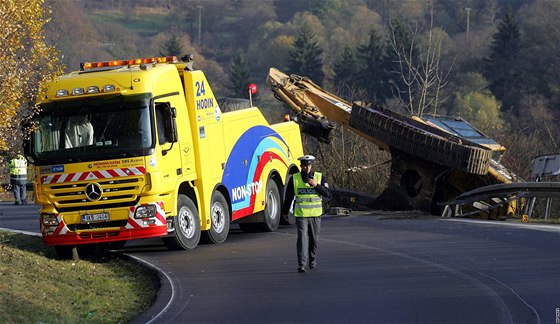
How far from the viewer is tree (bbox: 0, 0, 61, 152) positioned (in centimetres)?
1449

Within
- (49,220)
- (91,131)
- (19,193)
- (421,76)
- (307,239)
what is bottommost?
(307,239)

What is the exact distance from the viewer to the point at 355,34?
382ft

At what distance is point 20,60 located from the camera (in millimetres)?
14773

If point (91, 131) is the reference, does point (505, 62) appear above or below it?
above

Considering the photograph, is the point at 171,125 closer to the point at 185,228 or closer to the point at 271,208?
the point at 185,228

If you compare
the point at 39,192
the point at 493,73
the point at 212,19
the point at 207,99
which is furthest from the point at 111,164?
the point at 212,19

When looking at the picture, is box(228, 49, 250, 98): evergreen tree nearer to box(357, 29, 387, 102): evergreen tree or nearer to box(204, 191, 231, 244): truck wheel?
box(357, 29, 387, 102): evergreen tree

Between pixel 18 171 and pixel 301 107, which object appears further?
pixel 18 171

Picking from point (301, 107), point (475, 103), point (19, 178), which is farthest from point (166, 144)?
point (475, 103)

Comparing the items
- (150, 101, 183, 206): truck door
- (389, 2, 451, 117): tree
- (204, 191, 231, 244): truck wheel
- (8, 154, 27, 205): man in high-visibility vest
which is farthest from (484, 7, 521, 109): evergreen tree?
(150, 101, 183, 206): truck door

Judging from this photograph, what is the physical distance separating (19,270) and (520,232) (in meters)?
8.74

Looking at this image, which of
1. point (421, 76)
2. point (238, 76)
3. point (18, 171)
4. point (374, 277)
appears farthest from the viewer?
point (238, 76)

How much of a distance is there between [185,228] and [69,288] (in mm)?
3552

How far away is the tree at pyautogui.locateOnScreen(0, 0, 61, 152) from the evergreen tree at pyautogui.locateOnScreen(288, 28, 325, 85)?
81.9 meters
